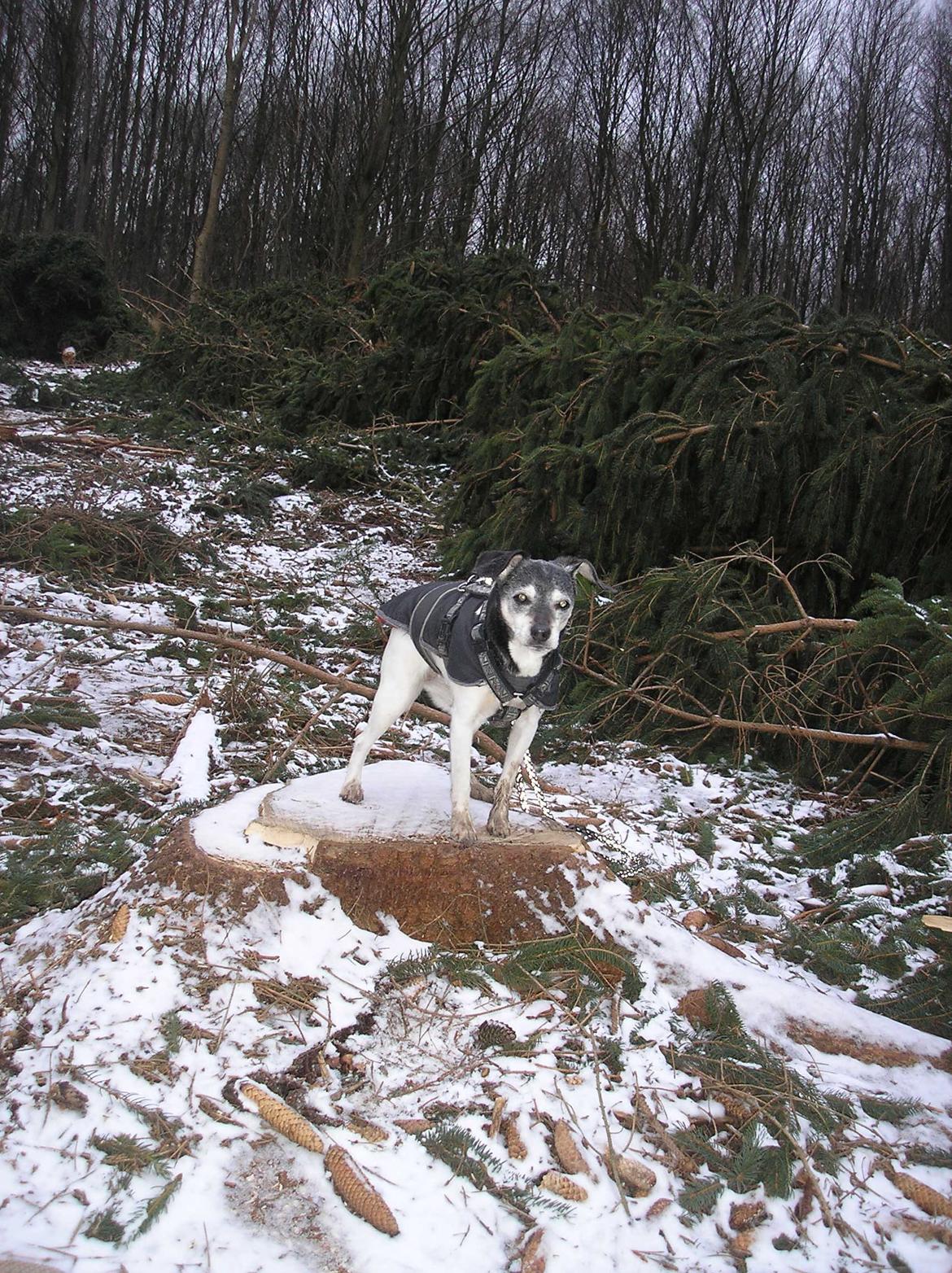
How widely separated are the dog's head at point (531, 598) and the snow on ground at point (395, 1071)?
89cm

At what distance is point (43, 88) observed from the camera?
23.6m

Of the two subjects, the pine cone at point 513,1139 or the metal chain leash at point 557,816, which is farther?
the metal chain leash at point 557,816

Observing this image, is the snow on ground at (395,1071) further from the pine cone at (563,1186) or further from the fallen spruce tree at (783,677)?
the fallen spruce tree at (783,677)

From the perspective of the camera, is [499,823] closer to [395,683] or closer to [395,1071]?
[395,683]

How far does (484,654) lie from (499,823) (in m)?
0.63

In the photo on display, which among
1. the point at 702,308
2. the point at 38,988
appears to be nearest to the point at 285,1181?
the point at 38,988

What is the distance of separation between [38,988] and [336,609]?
431 cm

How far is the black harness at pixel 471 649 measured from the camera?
2.55 m

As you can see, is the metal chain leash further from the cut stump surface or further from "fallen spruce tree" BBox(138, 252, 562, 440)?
"fallen spruce tree" BBox(138, 252, 562, 440)

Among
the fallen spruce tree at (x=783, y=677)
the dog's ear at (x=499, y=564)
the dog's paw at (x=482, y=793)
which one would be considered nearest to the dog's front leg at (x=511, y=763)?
the dog's paw at (x=482, y=793)

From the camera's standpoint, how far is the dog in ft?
8.11

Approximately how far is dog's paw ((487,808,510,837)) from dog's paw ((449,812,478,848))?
0.10m

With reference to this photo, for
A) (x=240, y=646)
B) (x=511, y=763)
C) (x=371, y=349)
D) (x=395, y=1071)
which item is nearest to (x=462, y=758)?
(x=511, y=763)

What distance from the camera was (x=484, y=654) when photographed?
2.54 meters
